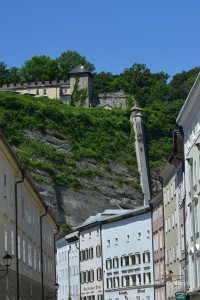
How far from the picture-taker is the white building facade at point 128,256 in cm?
7238

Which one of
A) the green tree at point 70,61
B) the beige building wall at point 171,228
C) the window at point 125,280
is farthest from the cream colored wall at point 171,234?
the green tree at point 70,61

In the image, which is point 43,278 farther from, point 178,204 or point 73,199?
point 73,199

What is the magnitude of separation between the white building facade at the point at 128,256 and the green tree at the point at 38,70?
78.9 m

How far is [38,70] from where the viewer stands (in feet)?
520

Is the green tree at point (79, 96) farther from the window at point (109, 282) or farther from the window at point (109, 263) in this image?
the window at point (109, 282)

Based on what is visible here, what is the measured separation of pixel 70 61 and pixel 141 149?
4480 centimetres

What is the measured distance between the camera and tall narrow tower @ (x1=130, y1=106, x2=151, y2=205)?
115500mm

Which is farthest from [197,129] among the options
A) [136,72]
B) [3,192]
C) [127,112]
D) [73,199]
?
[136,72]

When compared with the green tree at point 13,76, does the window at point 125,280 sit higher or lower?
lower

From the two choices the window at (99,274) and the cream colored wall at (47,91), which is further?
the cream colored wall at (47,91)

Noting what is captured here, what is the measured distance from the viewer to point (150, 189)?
11594 centimetres

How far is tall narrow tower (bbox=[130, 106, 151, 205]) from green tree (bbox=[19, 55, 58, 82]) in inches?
1379

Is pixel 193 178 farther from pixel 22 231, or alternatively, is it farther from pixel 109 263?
pixel 109 263

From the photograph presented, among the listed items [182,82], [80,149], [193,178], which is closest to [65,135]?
[80,149]
